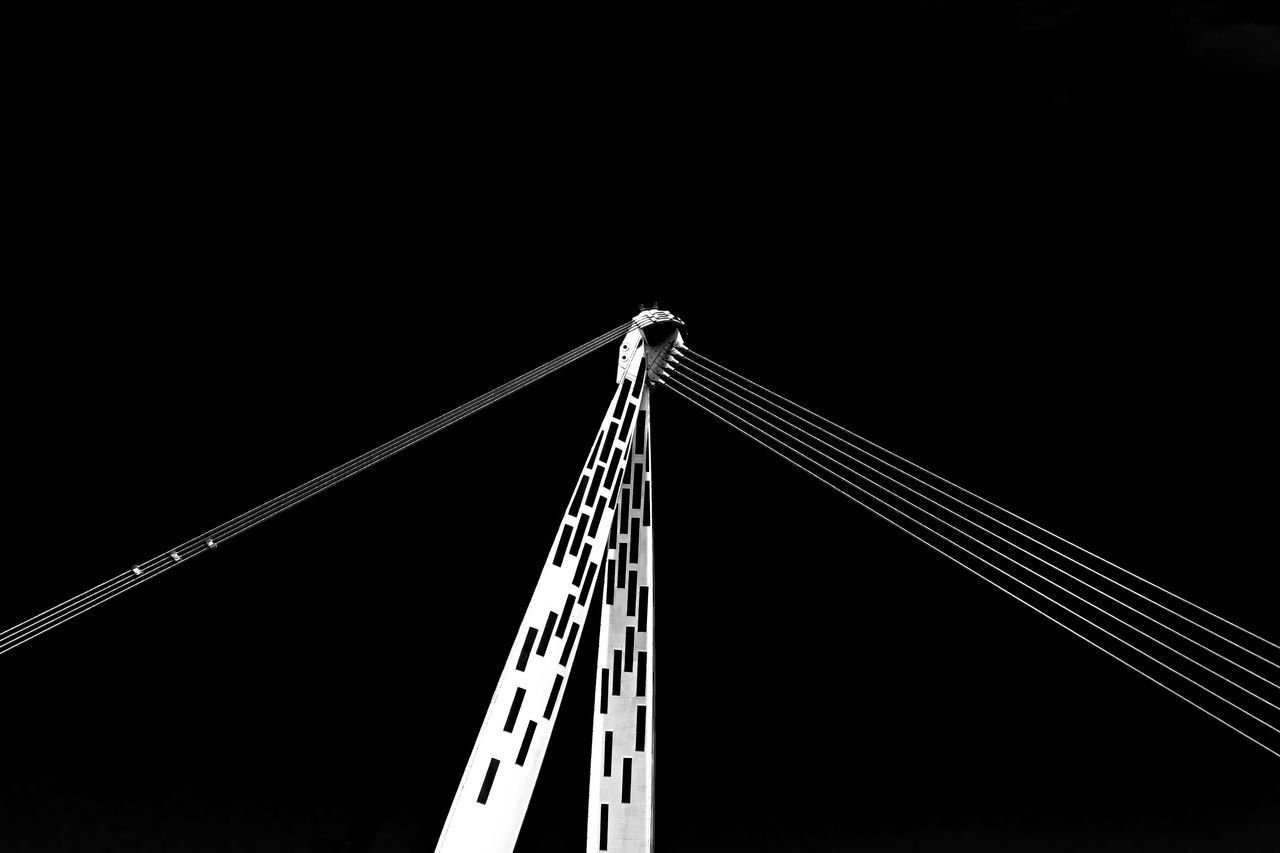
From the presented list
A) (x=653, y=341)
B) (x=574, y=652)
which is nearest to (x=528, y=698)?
(x=574, y=652)

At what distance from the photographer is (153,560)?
453 inches

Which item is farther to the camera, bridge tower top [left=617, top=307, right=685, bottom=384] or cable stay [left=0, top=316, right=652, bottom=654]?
bridge tower top [left=617, top=307, right=685, bottom=384]

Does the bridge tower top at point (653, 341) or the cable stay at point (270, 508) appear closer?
the cable stay at point (270, 508)

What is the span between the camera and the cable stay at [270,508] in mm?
11094

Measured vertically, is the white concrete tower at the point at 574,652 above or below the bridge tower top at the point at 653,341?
below

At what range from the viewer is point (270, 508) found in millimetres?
13156

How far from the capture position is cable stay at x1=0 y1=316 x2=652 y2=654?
11094mm

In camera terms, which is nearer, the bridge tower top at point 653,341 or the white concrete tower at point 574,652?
the white concrete tower at point 574,652

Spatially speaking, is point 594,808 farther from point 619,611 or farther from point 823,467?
point 823,467

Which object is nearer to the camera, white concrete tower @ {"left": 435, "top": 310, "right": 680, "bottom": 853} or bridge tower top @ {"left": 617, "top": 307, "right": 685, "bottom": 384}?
white concrete tower @ {"left": 435, "top": 310, "right": 680, "bottom": 853}

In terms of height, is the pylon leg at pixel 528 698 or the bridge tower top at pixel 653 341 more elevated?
the bridge tower top at pixel 653 341

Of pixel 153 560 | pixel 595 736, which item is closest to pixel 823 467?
pixel 595 736

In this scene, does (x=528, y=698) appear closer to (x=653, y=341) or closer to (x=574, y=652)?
(x=574, y=652)

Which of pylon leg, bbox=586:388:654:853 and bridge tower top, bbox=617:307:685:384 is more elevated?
bridge tower top, bbox=617:307:685:384
